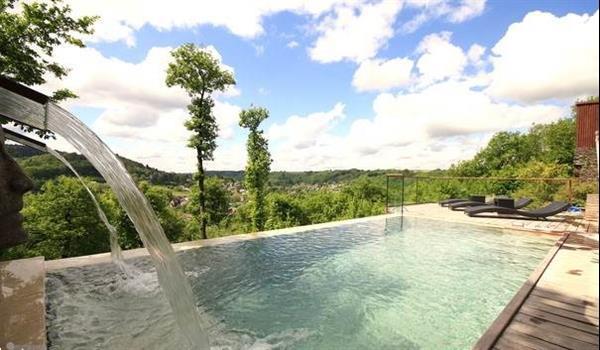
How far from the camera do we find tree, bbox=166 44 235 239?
570 inches

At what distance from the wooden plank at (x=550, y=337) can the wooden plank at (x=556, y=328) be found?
1.8 inches

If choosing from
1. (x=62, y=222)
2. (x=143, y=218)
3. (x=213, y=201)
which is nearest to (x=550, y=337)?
(x=143, y=218)

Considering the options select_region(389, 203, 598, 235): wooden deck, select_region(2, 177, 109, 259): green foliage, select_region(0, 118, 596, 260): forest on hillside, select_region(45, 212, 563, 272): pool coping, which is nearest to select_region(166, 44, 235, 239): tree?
select_region(0, 118, 596, 260): forest on hillside

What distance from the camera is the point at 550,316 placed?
3.63m

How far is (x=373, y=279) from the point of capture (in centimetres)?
627

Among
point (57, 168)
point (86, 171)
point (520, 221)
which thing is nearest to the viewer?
point (520, 221)

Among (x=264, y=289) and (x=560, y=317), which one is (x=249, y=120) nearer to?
(x=264, y=289)

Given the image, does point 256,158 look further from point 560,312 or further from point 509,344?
point 509,344

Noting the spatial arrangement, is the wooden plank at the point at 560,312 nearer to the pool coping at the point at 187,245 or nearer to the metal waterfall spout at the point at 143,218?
the metal waterfall spout at the point at 143,218

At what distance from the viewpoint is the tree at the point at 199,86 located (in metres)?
14.5

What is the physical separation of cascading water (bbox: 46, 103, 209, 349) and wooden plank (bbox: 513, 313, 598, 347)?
3.46m

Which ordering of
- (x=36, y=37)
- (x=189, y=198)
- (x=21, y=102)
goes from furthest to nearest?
(x=189, y=198) → (x=36, y=37) → (x=21, y=102)

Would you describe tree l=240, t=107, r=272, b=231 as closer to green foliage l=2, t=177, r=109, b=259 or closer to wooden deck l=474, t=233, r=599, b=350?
green foliage l=2, t=177, r=109, b=259

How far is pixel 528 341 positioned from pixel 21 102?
4.55 metres
